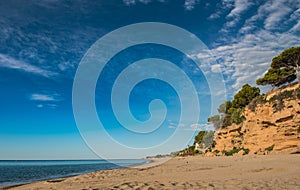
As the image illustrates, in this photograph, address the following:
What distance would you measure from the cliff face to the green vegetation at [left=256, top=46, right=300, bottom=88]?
564 centimetres

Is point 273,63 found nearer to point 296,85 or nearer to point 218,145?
point 296,85

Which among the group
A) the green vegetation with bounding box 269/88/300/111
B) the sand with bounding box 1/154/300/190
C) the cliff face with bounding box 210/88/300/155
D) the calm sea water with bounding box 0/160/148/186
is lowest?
the sand with bounding box 1/154/300/190

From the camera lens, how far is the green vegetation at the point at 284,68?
97.0 ft

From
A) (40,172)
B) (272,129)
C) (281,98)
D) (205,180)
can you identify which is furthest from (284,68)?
(40,172)

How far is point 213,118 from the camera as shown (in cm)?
5966

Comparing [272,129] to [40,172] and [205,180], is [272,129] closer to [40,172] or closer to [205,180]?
[205,180]

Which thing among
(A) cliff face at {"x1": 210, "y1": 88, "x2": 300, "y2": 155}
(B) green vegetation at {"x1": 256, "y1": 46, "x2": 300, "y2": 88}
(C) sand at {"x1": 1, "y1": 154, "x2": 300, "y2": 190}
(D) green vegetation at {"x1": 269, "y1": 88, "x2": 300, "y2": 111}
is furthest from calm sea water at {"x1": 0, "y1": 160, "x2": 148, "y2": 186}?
(B) green vegetation at {"x1": 256, "y1": 46, "x2": 300, "y2": 88}

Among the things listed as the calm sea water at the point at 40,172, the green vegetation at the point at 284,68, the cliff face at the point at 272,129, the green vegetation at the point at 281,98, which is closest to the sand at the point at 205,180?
the calm sea water at the point at 40,172

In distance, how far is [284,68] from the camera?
3192 centimetres

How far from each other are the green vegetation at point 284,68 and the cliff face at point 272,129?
18.5 ft

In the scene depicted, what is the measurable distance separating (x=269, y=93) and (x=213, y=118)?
28.8 m

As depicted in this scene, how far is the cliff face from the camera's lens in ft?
73.8

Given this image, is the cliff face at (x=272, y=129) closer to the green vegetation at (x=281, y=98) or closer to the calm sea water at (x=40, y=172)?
the green vegetation at (x=281, y=98)

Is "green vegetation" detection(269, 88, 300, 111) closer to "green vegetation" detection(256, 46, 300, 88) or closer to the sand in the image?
"green vegetation" detection(256, 46, 300, 88)
